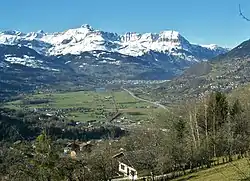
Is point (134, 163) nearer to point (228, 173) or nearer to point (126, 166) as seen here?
point (126, 166)

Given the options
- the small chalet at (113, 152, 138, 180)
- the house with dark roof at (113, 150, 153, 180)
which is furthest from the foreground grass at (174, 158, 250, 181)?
the small chalet at (113, 152, 138, 180)

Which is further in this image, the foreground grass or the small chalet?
the small chalet

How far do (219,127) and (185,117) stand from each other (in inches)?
259

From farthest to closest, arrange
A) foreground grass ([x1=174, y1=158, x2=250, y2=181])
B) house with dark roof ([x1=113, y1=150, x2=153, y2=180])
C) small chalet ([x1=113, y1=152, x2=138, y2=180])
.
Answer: small chalet ([x1=113, y1=152, x2=138, y2=180]), house with dark roof ([x1=113, y1=150, x2=153, y2=180]), foreground grass ([x1=174, y1=158, x2=250, y2=181])

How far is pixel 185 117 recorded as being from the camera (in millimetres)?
59062

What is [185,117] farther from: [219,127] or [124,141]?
[124,141]

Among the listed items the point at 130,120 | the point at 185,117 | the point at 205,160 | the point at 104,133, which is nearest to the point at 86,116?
the point at 130,120

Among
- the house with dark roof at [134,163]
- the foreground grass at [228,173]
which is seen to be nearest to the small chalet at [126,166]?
the house with dark roof at [134,163]

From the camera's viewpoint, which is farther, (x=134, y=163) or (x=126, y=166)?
(x=126, y=166)

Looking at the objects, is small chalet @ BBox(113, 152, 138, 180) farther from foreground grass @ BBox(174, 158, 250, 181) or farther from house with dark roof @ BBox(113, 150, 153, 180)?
foreground grass @ BBox(174, 158, 250, 181)

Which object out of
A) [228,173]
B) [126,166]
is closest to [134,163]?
[126,166]

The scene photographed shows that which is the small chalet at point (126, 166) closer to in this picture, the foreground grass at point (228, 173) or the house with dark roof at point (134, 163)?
the house with dark roof at point (134, 163)

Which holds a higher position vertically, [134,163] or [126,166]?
[134,163]

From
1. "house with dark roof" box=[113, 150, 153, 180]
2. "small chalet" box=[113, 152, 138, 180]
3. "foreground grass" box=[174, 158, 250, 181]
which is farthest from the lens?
"small chalet" box=[113, 152, 138, 180]
